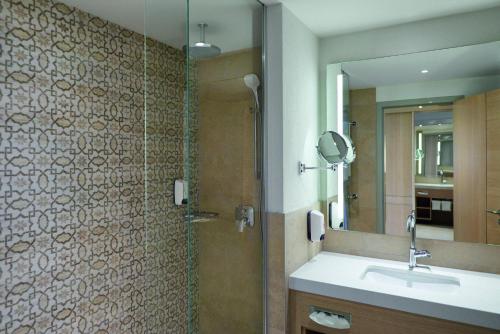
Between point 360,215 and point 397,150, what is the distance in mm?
472

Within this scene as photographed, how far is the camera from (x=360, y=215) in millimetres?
2201

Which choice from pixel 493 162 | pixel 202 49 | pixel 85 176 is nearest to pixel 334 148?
pixel 493 162

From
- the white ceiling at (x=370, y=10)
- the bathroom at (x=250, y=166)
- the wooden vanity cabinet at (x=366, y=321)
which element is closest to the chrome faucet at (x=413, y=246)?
the bathroom at (x=250, y=166)

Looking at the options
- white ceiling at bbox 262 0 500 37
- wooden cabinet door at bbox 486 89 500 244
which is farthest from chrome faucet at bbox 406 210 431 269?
white ceiling at bbox 262 0 500 37

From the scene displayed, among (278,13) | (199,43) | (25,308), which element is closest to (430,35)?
(278,13)

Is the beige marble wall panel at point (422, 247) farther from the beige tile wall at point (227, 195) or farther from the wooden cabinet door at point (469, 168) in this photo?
the beige tile wall at point (227, 195)

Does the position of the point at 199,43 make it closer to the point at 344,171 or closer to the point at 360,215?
the point at 344,171

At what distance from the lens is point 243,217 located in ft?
5.58

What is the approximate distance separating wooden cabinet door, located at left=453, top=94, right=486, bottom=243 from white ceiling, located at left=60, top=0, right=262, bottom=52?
1244 millimetres

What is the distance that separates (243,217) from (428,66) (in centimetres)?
141

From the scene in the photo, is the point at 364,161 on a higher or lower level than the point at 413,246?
higher

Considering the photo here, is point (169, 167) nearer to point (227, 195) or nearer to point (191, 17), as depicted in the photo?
point (227, 195)

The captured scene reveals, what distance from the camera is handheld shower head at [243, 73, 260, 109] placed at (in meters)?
1.73

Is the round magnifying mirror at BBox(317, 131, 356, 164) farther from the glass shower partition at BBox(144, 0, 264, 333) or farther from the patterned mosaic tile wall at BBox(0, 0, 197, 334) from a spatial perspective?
A: the patterned mosaic tile wall at BBox(0, 0, 197, 334)
